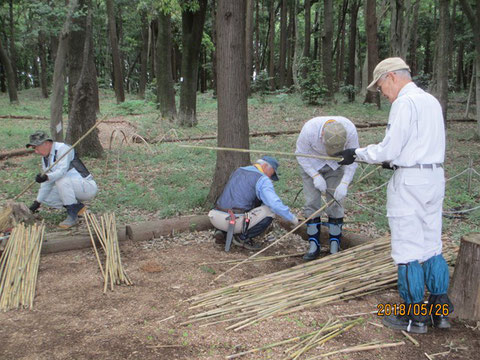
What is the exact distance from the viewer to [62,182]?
15.8 feet

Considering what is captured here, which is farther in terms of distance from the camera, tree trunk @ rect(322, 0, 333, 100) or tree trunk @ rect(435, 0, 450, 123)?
tree trunk @ rect(322, 0, 333, 100)

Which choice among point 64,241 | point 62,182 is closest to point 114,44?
point 62,182

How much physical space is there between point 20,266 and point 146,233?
1360 mm

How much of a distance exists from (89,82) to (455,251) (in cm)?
654

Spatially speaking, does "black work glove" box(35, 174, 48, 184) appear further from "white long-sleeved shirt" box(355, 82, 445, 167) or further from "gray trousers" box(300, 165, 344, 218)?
"white long-sleeved shirt" box(355, 82, 445, 167)

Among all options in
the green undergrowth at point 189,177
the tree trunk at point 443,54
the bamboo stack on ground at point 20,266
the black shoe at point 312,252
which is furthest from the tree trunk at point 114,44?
the black shoe at point 312,252

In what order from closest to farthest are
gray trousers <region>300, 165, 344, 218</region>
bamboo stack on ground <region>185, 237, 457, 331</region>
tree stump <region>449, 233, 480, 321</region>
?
tree stump <region>449, 233, 480, 321</region>
bamboo stack on ground <region>185, 237, 457, 331</region>
gray trousers <region>300, 165, 344, 218</region>

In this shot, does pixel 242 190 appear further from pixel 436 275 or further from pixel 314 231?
pixel 436 275

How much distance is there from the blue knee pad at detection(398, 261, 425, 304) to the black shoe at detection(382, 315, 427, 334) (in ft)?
0.47

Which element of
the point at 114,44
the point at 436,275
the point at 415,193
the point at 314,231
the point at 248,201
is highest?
the point at 114,44

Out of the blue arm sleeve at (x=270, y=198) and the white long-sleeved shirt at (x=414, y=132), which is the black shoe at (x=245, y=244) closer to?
the blue arm sleeve at (x=270, y=198)

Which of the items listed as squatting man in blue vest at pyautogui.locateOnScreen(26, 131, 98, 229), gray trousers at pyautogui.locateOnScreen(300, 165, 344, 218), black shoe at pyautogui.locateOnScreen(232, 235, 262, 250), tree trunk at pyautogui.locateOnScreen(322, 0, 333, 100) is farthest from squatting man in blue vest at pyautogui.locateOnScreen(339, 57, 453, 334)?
tree trunk at pyautogui.locateOnScreen(322, 0, 333, 100)

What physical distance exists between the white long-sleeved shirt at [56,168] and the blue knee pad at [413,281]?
3.74m

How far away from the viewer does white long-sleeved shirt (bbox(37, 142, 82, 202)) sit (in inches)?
186
